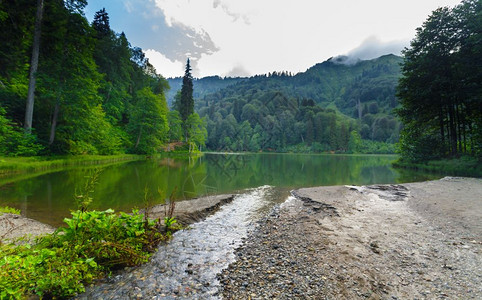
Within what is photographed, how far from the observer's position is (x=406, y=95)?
25906 millimetres

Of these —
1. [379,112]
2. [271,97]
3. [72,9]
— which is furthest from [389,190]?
[379,112]

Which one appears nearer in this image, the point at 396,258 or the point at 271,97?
the point at 396,258

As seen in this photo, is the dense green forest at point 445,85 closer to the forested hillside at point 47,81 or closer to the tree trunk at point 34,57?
the forested hillside at point 47,81

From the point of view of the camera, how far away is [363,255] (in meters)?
4.79

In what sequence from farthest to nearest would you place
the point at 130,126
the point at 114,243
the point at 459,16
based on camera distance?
the point at 130,126 < the point at 459,16 < the point at 114,243

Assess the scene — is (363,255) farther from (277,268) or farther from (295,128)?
(295,128)

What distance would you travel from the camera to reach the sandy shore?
3564 millimetres

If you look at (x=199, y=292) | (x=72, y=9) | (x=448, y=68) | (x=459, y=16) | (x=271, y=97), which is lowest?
(x=199, y=292)

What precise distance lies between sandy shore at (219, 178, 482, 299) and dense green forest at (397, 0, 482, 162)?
18590 mm

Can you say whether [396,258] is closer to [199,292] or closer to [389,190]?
[199,292]

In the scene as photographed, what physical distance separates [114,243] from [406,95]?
33.9 metres

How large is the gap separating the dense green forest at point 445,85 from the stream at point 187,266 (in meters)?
24.6

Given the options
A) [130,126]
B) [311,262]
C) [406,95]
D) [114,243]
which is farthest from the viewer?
[130,126]

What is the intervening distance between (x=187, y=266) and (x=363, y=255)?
420 cm
